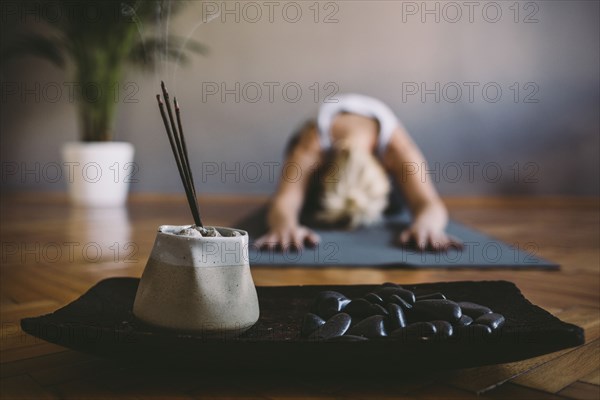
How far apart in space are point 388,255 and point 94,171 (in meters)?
1.71

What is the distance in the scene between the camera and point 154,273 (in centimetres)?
50

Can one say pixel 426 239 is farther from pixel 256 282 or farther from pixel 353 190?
pixel 256 282

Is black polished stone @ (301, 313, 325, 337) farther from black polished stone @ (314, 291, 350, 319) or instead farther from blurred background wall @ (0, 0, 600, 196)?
blurred background wall @ (0, 0, 600, 196)

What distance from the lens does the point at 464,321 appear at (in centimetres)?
49

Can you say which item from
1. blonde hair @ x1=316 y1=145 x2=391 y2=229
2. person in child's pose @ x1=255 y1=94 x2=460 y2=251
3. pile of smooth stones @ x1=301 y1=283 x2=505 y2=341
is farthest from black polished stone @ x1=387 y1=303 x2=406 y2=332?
blonde hair @ x1=316 y1=145 x2=391 y2=229

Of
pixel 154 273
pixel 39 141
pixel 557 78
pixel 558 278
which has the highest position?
pixel 557 78

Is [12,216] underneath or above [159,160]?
underneath

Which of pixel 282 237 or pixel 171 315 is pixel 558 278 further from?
pixel 171 315

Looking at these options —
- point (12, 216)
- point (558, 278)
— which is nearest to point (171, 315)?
point (558, 278)

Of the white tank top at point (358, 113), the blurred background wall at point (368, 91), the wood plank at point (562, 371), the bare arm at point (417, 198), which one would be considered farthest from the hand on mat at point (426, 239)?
the blurred background wall at point (368, 91)

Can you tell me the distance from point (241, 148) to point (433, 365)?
2561 mm

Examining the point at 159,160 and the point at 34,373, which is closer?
the point at 34,373

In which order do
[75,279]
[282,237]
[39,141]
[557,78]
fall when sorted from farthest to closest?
1. [39,141]
2. [557,78]
3. [282,237]
4. [75,279]

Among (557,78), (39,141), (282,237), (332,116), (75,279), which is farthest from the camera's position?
(39,141)
